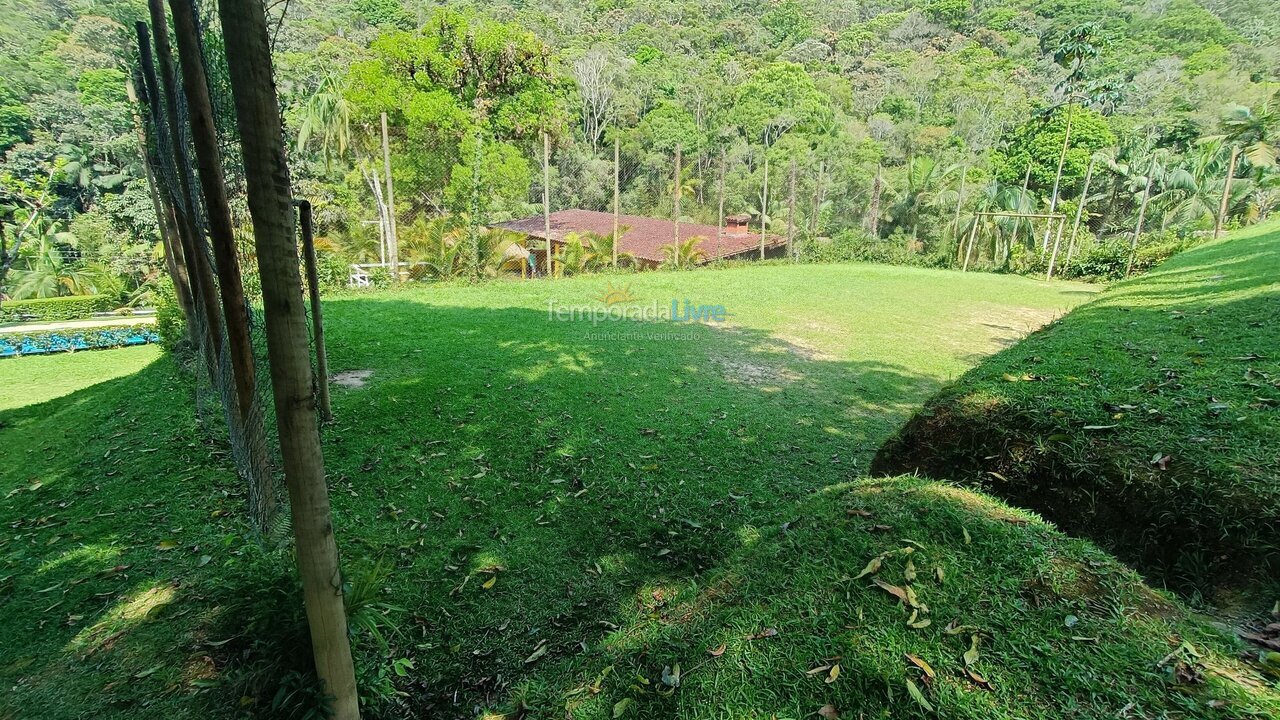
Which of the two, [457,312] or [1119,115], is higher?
[1119,115]

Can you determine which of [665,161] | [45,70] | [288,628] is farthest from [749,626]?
[45,70]

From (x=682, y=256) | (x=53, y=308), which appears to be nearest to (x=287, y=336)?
(x=682, y=256)

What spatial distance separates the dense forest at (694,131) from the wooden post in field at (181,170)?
58 cm

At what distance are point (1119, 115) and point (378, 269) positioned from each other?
119ft

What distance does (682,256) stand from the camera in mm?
16359

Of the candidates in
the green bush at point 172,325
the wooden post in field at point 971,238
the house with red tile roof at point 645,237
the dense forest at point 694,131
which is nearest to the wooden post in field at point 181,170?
the dense forest at point 694,131

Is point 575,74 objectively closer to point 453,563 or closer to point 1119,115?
point 1119,115

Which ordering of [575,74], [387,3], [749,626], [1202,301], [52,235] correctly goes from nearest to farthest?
[749,626], [1202,301], [52,235], [575,74], [387,3]

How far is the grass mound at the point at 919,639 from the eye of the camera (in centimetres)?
134

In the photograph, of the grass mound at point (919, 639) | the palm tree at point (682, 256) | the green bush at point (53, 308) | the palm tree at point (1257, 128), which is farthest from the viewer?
the palm tree at point (682, 256)

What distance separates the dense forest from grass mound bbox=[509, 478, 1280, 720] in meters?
3.46

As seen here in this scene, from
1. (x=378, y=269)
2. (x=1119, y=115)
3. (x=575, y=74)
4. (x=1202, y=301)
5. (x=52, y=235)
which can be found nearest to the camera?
(x=1202, y=301)

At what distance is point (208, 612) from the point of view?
2.25 meters

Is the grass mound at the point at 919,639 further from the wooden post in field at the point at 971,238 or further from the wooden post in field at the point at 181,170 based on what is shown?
the wooden post in field at the point at 971,238
